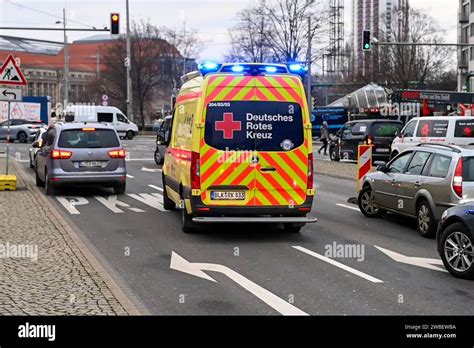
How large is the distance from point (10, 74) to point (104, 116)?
35.7 meters

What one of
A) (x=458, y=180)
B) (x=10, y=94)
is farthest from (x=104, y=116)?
(x=458, y=180)

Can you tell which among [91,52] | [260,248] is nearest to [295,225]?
[260,248]

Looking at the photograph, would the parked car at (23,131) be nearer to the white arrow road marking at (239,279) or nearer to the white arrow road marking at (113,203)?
the white arrow road marking at (113,203)

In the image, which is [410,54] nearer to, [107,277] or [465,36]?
[465,36]

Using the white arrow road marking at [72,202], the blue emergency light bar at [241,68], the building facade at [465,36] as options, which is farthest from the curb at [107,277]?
the building facade at [465,36]

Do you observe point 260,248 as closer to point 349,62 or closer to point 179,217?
point 179,217

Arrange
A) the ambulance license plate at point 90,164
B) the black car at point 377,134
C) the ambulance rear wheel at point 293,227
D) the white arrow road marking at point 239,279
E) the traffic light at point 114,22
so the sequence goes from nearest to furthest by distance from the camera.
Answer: the white arrow road marking at point 239,279
the ambulance rear wheel at point 293,227
the ambulance license plate at point 90,164
the black car at point 377,134
the traffic light at point 114,22

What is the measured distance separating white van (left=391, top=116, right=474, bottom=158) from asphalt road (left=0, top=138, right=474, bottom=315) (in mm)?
8393

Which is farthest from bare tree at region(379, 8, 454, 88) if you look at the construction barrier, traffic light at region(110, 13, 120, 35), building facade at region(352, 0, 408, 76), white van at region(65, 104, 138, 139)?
the construction barrier

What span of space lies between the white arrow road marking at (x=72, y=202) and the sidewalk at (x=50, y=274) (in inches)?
45.1

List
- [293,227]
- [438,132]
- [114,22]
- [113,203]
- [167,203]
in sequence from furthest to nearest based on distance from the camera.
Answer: [114,22] < [438,132] < [113,203] < [167,203] < [293,227]

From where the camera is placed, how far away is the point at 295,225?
11211 millimetres

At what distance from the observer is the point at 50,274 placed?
7832mm

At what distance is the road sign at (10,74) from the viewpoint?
16.3 meters
